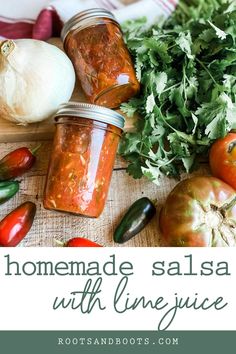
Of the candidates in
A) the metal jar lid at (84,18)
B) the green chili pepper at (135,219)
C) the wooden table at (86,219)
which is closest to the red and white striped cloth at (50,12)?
the metal jar lid at (84,18)

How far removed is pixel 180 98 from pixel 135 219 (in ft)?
1.12

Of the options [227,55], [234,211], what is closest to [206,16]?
[227,55]

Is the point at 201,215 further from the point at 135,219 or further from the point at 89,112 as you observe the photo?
the point at 89,112

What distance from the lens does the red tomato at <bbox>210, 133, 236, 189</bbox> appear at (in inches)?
58.7

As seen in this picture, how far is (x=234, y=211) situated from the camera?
4.68 ft

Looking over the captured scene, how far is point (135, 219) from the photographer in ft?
4.89

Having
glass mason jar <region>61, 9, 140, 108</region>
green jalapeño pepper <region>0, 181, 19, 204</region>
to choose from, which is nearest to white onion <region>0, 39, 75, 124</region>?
glass mason jar <region>61, 9, 140, 108</region>

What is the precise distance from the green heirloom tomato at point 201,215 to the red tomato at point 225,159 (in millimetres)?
53

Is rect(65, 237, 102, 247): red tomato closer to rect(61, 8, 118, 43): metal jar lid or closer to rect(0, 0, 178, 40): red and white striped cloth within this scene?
rect(61, 8, 118, 43): metal jar lid

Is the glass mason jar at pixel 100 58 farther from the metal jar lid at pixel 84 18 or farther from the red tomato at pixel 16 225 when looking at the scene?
the red tomato at pixel 16 225

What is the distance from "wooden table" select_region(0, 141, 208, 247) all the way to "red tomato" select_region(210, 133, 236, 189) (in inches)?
3.8

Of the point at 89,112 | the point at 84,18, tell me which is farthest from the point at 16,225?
the point at 84,18

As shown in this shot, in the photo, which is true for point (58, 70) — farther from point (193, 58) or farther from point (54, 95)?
point (193, 58)

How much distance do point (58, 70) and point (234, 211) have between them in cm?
57
